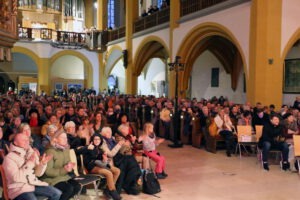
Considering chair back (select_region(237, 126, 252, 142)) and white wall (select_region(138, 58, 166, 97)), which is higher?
white wall (select_region(138, 58, 166, 97))

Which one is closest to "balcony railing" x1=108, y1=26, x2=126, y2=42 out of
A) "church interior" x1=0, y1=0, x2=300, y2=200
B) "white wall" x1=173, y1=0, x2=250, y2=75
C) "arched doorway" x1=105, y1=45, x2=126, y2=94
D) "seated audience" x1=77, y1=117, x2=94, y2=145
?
"church interior" x1=0, y1=0, x2=300, y2=200

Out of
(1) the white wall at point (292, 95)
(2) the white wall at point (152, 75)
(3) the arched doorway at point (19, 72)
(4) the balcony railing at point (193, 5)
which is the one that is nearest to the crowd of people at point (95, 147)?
(1) the white wall at point (292, 95)

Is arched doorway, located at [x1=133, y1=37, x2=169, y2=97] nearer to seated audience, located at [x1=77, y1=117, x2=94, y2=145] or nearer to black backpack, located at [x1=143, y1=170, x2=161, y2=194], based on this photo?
seated audience, located at [x1=77, y1=117, x2=94, y2=145]

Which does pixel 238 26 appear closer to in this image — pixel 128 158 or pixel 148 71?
pixel 128 158

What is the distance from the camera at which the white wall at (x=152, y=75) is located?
2470 cm

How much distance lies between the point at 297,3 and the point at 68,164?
31.7 ft

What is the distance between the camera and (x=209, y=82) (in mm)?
19688

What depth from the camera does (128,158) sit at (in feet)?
19.9

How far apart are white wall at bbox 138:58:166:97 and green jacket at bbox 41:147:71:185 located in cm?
1935

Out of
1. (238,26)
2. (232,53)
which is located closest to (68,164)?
(238,26)

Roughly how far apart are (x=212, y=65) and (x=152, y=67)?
24.7 ft

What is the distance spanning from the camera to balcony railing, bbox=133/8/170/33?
17322 mm

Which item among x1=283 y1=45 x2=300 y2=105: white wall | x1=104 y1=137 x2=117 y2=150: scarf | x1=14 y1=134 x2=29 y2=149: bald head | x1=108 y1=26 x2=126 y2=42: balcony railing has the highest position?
x1=108 y1=26 x2=126 y2=42: balcony railing

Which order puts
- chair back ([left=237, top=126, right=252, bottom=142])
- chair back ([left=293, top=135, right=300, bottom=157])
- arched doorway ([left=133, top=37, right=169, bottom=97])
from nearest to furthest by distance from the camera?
chair back ([left=293, top=135, right=300, bottom=157]) → chair back ([left=237, top=126, right=252, bottom=142]) → arched doorway ([left=133, top=37, right=169, bottom=97])
